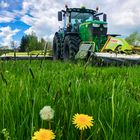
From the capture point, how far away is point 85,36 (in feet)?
49.2

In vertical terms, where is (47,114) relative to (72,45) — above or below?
above

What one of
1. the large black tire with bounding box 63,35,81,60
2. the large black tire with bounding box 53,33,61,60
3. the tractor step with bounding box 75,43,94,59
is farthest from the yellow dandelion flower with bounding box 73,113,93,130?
the large black tire with bounding box 53,33,61,60

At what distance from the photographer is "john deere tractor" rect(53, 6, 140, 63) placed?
13859 mm

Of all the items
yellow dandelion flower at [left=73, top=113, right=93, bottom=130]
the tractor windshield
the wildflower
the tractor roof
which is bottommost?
yellow dandelion flower at [left=73, top=113, right=93, bottom=130]

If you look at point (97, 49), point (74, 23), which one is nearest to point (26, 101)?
point (97, 49)

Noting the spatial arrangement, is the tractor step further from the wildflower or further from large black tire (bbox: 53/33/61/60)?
the wildflower

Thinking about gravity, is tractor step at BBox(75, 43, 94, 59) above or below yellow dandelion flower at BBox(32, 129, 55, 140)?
below

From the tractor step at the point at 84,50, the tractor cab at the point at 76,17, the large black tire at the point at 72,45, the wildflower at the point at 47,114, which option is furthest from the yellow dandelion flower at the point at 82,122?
the tractor cab at the point at 76,17

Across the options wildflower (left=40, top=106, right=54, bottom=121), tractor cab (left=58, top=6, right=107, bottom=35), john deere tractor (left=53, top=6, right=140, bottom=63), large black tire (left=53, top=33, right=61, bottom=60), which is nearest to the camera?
wildflower (left=40, top=106, right=54, bottom=121)

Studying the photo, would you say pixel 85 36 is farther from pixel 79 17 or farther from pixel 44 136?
pixel 44 136

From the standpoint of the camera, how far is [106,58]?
10.8 m

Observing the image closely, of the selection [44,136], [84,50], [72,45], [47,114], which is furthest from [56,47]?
[44,136]

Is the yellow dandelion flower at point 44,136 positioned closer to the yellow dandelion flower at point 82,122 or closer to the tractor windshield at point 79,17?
the yellow dandelion flower at point 82,122

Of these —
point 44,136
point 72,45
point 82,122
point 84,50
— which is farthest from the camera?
point 72,45
